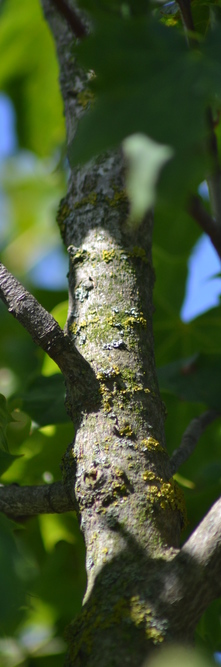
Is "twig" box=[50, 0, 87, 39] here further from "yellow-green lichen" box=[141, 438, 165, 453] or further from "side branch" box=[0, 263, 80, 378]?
"yellow-green lichen" box=[141, 438, 165, 453]

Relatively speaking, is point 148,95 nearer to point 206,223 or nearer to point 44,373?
point 206,223

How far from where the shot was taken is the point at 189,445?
3.33 ft

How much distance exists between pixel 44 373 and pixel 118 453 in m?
0.79

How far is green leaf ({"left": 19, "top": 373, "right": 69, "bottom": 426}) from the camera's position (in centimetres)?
121

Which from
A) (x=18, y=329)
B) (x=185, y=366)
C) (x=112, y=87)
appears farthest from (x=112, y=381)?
(x=18, y=329)

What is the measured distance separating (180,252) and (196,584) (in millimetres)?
1215

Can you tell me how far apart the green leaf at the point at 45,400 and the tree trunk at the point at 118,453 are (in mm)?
335

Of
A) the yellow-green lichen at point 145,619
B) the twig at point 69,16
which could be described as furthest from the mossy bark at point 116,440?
the twig at point 69,16

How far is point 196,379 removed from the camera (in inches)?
53.1

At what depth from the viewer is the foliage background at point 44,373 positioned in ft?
3.59

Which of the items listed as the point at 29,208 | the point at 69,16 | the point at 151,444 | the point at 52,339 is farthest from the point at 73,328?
the point at 29,208

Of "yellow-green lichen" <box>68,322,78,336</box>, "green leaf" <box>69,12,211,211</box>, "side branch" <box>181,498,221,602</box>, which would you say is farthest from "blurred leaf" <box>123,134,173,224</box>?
"yellow-green lichen" <box>68,322,78,336</box>

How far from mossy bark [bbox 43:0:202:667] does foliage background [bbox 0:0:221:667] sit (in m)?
0.09

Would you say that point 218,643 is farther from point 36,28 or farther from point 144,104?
point 36,28
